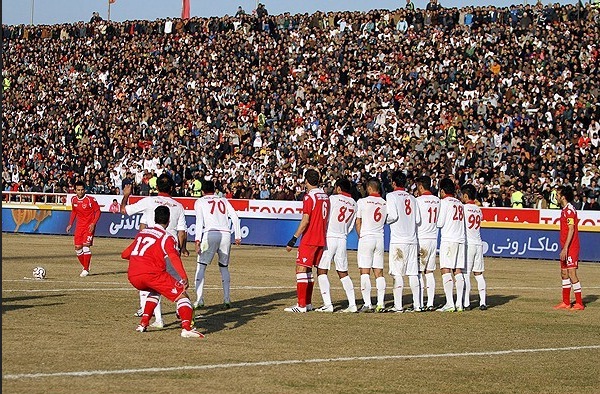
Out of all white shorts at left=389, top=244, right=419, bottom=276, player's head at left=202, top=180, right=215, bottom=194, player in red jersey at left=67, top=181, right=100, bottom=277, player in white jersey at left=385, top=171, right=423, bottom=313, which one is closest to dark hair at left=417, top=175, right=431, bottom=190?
player in white jersey at left=385, top=171, right=423, bottom=313

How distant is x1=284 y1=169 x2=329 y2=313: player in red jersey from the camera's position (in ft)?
57.5

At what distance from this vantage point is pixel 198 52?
2194 inches

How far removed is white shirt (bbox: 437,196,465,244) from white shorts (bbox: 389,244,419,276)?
0.86m

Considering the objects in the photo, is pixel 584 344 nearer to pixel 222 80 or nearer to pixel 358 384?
pixel 358 384

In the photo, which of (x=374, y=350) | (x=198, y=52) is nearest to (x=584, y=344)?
(x=374, y=350)

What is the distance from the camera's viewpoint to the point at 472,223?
19.4 meters

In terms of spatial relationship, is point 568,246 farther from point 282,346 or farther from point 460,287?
point 282,346

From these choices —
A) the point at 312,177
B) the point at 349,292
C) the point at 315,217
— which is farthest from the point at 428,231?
the point at 312,177

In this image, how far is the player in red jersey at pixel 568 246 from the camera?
757 inches

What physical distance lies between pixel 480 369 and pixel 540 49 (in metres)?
34.2

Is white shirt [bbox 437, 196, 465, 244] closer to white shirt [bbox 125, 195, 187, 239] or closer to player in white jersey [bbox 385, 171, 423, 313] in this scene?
player in white jersey [bbox 385, 171, 423, 313]

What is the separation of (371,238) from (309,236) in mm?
1044

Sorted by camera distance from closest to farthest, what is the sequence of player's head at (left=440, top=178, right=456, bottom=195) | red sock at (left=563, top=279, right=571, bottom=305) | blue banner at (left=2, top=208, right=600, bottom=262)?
player's head at (left=440, top=178, right=456, bottom=195) → red sock at (left=563, top=279, right=571, bottom=305) → blue banner at (left=2, top=208, right=600, bottom=262)

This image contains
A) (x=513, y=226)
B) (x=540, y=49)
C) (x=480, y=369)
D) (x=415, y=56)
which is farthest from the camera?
(x=415, y=56)
